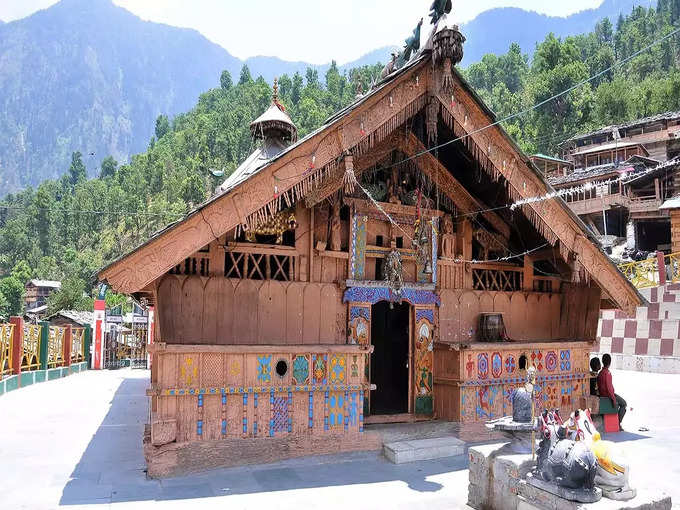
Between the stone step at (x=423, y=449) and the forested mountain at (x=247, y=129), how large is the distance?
52563 millimetres

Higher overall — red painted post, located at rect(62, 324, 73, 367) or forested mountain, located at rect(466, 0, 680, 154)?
forested mountain, located at rect(466, 0, 680, 154)

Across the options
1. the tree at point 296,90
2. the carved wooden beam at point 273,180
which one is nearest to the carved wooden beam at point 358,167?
the carved wooden beam at point 273,180

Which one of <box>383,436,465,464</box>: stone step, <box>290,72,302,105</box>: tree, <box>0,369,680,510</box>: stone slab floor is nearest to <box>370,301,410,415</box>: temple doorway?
<box>383,436,465,464</box>: stone step

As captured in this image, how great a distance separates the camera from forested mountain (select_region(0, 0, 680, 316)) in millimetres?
66250

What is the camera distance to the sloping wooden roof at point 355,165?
724 centimetres

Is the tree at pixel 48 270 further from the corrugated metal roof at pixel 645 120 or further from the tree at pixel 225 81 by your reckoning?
the corrugated metal roof at pixel 645 120

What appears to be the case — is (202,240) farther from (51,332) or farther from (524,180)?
(51,332)

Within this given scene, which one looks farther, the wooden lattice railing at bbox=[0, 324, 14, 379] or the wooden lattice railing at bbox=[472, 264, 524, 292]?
the wooden lattice railing at bbox=[0, 324, 14, 379]

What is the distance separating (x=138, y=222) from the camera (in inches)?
3307

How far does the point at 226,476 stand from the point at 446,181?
21.9 ft

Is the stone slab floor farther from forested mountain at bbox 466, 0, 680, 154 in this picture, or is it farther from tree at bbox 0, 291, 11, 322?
tree at bbox 0, 291, 11, 322

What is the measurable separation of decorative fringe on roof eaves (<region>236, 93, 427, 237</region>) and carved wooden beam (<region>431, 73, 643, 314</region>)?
0.52 meters

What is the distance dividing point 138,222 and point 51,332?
217ft

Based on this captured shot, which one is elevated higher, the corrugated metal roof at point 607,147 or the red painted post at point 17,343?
the corrugated metal roof at point 607,147
